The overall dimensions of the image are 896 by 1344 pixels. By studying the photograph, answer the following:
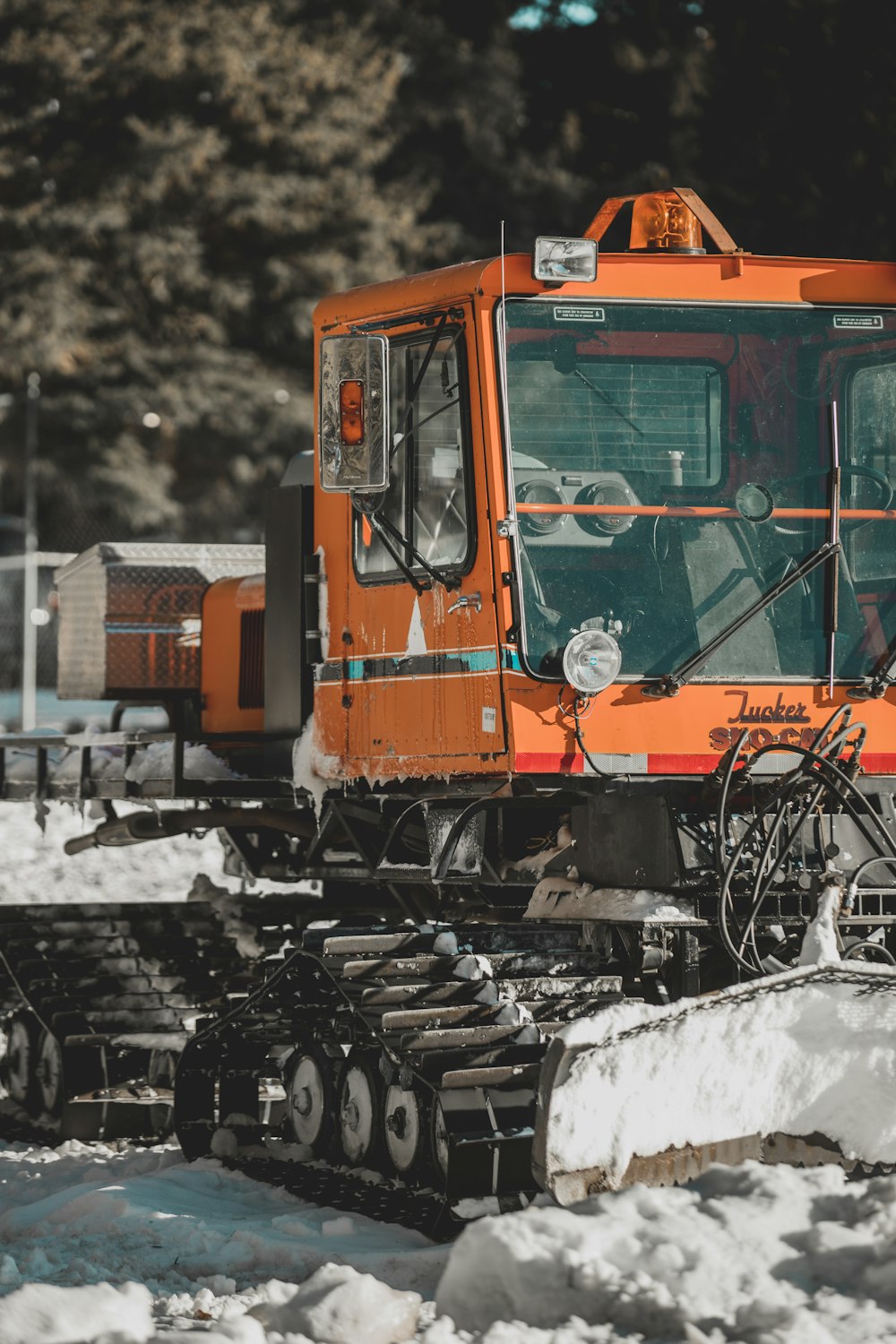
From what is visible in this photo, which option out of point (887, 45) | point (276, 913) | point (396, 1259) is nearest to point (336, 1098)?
point (396, 1259)

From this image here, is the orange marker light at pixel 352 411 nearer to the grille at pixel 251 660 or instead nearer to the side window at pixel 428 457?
the side window at pixel 428 457

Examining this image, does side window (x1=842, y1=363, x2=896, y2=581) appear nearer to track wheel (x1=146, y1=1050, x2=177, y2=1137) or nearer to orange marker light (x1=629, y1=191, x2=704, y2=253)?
orange marker light (x1=629, y1=191, x2=704, y2=253)

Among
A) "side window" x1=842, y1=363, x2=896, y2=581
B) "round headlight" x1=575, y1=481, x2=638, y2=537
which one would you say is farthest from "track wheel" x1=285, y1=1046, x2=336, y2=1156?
"side window" x1=842, y1=363, x2=896, y2=581

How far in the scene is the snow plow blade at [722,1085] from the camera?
559 centimetres

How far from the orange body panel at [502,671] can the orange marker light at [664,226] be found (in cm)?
36

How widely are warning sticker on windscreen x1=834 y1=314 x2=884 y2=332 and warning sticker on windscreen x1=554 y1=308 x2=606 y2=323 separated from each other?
0.94 m

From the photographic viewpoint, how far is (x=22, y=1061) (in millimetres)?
9359

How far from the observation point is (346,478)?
7207mm

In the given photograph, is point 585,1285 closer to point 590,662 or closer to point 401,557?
point 590,662

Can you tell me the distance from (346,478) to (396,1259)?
279 cm

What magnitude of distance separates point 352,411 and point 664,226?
1.60 metres

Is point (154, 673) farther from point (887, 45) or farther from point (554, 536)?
point (887, 45)

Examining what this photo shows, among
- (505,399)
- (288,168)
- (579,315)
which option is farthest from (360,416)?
(288,168)

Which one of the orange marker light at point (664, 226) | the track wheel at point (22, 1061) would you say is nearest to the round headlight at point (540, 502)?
the orange marker light at point (664, 226)
